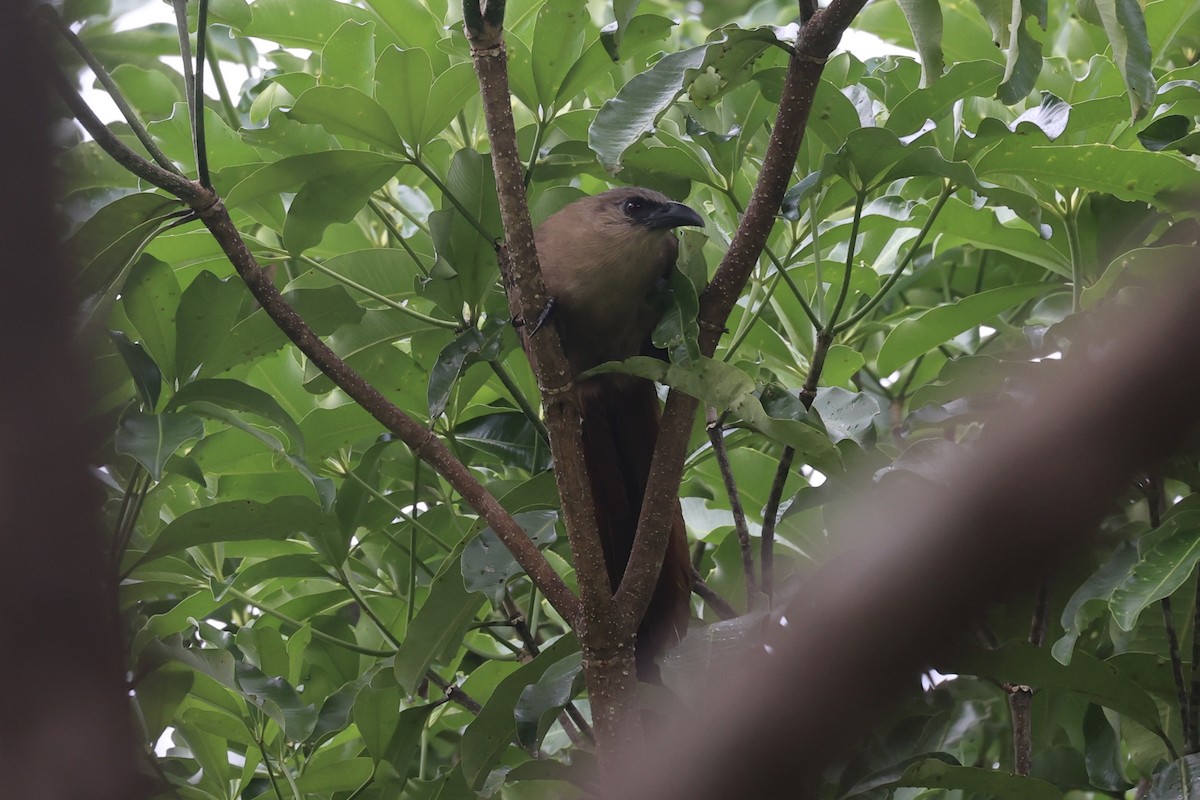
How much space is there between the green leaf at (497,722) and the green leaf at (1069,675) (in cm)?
67

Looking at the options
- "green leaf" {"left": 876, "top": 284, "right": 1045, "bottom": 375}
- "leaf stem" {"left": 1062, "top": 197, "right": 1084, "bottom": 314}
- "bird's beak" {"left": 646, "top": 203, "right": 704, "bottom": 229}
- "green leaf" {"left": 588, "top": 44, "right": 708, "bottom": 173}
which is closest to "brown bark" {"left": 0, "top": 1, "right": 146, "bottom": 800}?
"green leaf" {"left": 588, "top": 44, "right": 708, "bottom": 173}

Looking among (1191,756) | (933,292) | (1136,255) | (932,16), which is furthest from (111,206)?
(933,292)

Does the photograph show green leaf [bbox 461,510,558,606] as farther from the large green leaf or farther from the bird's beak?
the bird's beak

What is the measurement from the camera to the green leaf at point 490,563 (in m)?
1.70

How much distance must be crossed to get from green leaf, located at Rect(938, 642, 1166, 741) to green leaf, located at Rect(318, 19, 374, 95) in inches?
53.9

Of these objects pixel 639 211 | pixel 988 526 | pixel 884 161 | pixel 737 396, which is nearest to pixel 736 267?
pixel 737 396

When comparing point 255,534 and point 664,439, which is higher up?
point 664,439

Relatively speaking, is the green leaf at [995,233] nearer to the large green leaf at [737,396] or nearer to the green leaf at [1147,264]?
the green leaf at [1147,264]

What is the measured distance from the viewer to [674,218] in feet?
8.21

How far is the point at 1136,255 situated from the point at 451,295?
105 cm

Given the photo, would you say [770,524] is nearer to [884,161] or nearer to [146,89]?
[884,161]

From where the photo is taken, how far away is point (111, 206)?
154cm

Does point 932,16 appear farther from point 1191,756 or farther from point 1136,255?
point 1191,756

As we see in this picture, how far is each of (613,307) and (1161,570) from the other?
132 centimetres
